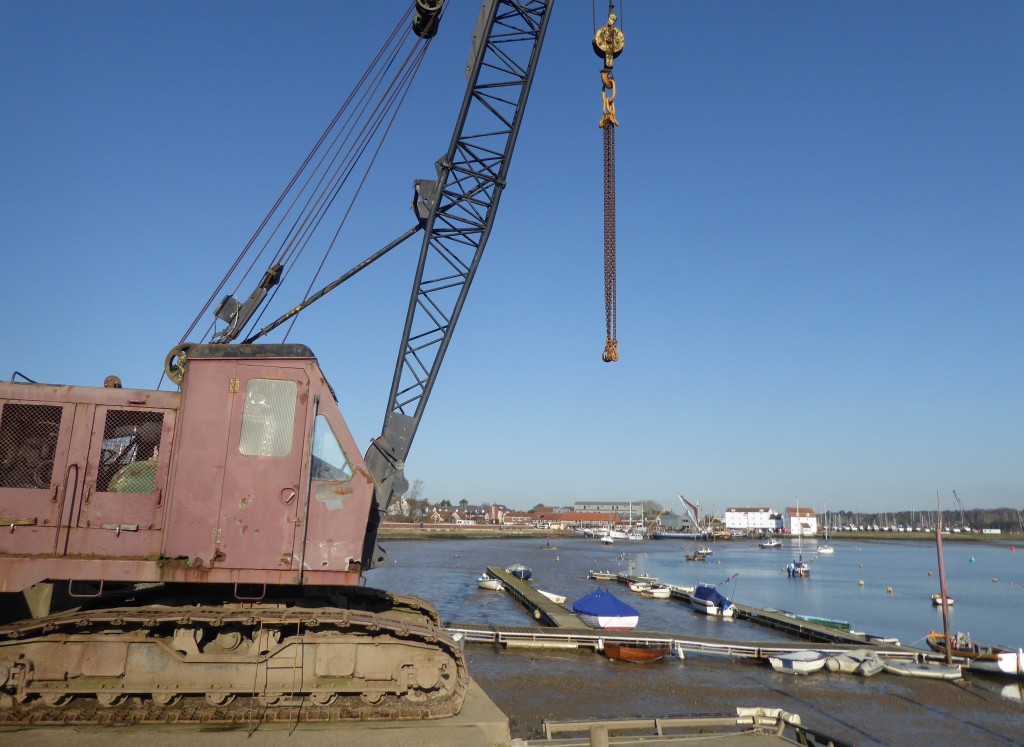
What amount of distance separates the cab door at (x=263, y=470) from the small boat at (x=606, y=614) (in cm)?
2030

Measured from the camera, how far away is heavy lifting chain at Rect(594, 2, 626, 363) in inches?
652

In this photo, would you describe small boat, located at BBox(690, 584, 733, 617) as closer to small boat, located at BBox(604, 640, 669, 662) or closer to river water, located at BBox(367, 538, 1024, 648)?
river water, located at BBox(367, 538, 1024, 648)

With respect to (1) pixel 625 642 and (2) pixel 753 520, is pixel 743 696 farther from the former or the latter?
(2) pixel 753 520

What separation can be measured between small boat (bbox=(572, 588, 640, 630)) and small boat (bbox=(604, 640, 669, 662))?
253 centimetres

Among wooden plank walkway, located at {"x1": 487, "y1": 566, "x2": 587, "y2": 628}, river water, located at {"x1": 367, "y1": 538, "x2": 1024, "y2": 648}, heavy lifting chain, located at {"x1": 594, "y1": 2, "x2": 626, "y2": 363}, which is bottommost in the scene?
river water, located at {"x1": 367, "y1": 538, "x2": 1024, "y2": 648}

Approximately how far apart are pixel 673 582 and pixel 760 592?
7219 millimetres

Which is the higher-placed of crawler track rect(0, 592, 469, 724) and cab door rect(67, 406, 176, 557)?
cab door rect(67, 406, 176, 557)

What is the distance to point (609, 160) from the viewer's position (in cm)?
1761

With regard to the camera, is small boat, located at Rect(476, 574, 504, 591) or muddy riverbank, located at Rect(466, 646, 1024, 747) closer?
muddy riverbank, located at Rect(466, 646, 1024, 747)

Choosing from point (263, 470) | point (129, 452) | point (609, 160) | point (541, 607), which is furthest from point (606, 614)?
point (129, 452)

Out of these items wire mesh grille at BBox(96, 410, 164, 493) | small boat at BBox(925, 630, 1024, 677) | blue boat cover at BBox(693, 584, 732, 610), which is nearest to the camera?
wire mesh grille at BBox(96, 410, 164, 493)

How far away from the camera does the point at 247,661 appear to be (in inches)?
281

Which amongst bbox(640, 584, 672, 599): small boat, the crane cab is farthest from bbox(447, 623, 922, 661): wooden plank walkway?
bbox(640, 584, 672, 599): small boat

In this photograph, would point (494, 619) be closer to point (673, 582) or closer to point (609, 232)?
point (609, 232)
